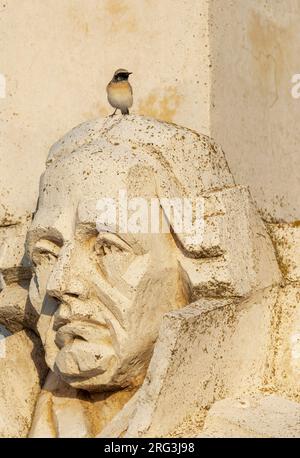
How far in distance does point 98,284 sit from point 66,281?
0.41 feet

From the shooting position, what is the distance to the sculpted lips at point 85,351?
6055 mm

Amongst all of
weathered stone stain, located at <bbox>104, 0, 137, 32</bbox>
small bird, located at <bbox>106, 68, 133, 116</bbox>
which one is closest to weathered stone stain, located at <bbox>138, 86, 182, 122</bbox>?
small bird, located at <bbox>106, 68, 133, 116</bbox>

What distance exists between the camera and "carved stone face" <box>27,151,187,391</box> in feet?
19.9

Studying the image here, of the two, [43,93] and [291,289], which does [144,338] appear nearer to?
[291,289]

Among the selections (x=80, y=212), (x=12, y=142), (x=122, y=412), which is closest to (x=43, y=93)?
(x=12, y=142)

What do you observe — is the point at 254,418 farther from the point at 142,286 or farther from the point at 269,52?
the point at 269,52

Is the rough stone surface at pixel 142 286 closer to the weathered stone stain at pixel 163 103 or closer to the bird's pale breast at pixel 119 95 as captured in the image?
the bird's pale breast at pixel 119 95

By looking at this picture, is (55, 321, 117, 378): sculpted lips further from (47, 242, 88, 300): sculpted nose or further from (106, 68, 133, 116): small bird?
(106, 68, 133, 116): small bird

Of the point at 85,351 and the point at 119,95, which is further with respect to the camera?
the point at 119,95

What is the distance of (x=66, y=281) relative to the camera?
19.9 ft

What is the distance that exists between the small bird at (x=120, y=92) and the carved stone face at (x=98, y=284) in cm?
89

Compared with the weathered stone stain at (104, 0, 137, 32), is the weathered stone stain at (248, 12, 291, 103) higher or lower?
lower

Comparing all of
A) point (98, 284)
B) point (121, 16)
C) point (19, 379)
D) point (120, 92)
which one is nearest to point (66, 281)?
point (98, 284)
